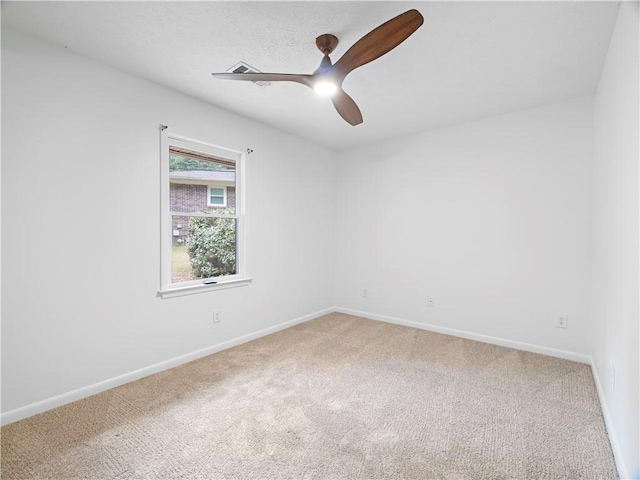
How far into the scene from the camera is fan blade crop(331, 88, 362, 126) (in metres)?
2.09

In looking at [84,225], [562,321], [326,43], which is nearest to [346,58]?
[326,43]

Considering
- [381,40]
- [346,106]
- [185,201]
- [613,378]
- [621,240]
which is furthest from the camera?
[185,201]

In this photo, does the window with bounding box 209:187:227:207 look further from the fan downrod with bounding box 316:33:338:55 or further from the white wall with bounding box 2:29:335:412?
the fan downrod with bounding box 316:33:338:55

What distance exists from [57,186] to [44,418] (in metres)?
1.50

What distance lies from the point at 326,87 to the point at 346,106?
11.9 inches

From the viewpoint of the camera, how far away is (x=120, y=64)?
2363 mm

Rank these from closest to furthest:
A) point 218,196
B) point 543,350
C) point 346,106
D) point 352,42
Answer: point 352,42, point 346,106, point 543,350, point 218,196

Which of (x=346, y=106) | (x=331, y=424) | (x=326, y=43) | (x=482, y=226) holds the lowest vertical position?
(x=331, y=424)

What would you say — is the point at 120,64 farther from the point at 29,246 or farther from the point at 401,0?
the point at 401,0

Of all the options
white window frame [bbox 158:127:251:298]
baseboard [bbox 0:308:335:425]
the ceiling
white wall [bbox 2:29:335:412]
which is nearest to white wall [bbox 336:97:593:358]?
the ceiling

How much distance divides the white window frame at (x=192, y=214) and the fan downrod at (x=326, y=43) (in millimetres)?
1541

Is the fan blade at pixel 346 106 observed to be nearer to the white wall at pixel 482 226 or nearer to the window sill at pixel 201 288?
the white wall at pixel 482 226

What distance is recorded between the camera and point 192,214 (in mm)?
3000

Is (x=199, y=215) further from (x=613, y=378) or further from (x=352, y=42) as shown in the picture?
(x=613, y=378)
